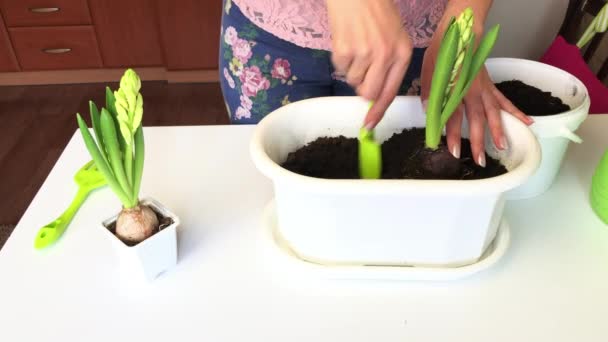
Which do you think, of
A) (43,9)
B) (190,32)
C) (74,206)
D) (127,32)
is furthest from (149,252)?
(43,9)

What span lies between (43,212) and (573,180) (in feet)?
2.21

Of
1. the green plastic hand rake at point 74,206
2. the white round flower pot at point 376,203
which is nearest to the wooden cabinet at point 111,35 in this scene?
the green plastic hand rake at point 74,206

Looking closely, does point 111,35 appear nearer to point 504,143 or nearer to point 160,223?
point 160,223

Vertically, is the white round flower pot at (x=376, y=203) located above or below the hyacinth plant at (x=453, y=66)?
below

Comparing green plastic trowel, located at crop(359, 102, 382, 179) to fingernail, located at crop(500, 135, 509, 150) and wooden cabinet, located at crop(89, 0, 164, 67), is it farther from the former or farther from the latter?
wooden cabinet, located at crop(89, 0, 164, 67)

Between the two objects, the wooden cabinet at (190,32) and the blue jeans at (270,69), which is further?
the wooden cabinet at (190,32)

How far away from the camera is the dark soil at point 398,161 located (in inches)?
21.1

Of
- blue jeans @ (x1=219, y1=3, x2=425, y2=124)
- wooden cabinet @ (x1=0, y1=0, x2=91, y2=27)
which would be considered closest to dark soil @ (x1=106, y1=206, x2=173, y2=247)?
blue jeans @ (x1=219, y1=3, x2=425, y2=124)

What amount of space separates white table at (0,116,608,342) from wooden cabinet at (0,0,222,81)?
1645 millimetres

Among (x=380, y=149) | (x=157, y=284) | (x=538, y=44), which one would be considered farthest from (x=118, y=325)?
(x=538, y=44)

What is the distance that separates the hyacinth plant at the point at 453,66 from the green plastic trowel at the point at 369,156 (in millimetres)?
55

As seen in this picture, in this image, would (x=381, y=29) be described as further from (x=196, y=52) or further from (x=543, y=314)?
(x=196, y=52)

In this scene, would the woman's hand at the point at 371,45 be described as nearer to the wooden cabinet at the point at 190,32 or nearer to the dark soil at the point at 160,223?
the dark soil at the point at 160,223

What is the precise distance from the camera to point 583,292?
53 centimetres
